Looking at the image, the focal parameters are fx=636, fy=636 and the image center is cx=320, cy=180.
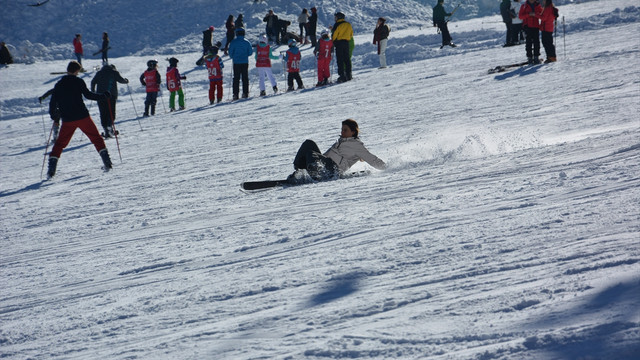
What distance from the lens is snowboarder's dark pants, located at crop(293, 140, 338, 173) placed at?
6.65 meters

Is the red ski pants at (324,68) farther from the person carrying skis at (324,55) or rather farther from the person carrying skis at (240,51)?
the person carrying skis at (240,51)

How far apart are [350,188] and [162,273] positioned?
2359 mm

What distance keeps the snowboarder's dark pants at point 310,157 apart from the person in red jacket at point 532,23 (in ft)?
30.4

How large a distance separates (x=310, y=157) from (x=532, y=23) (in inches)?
376

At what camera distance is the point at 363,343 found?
2729 mm

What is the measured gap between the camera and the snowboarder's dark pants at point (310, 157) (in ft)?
21.8

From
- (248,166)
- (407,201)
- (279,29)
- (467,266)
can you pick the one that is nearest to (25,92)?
(279,29)

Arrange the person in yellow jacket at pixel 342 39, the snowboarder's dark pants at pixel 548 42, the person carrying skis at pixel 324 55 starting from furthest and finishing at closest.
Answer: the person carrying skis at pixel 324 55
the person in yellow jacket at pixel 342 39
the snowboarder's dark pants at pixel 548 42

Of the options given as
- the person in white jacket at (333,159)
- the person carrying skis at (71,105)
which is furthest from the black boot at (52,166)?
the person in white jacket at (333,159)

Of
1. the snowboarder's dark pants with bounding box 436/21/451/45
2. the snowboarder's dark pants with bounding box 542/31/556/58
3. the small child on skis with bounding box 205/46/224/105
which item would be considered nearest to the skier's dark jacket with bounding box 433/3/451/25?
the snowboarder's dark pants with bounding box 436/21/451/45

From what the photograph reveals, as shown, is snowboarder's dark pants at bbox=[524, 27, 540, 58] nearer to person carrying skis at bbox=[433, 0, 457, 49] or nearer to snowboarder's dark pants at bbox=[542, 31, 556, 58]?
snowboarder's dark pants at bbox=[542, 31, 556, 58]

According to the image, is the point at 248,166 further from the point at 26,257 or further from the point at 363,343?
the point at 363,343

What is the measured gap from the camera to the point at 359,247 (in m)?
4.06

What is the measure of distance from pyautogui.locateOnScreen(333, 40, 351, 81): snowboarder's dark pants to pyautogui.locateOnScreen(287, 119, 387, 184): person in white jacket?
33.9ft
